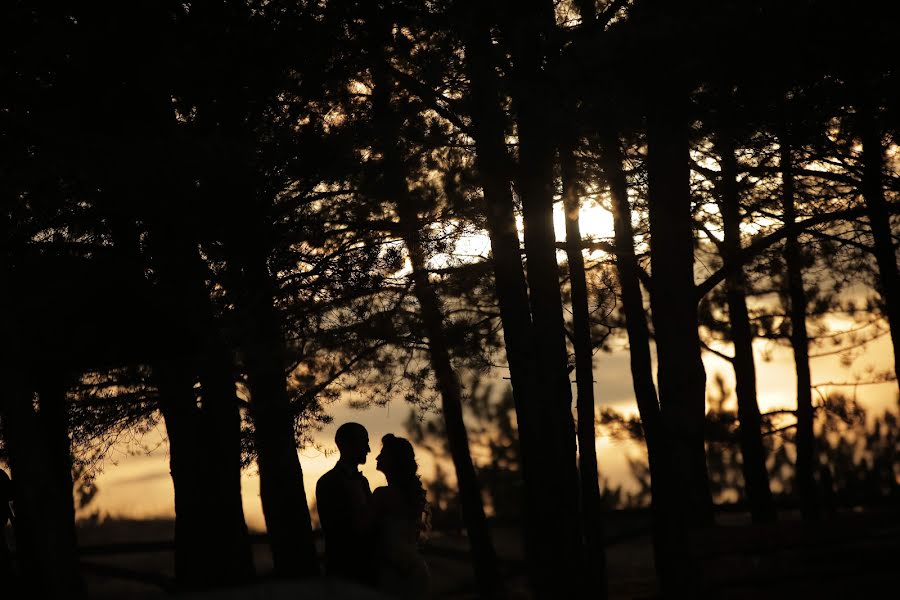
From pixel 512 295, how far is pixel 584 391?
312 centimetres

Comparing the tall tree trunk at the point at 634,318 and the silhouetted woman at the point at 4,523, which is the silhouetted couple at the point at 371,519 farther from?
the tall tree trunk at the point at 634,318

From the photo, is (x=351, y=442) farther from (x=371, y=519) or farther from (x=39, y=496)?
(x=39, y=496)

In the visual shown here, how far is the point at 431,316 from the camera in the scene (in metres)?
15.0

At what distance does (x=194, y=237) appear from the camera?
1119 centimetres

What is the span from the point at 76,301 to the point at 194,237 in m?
1.79

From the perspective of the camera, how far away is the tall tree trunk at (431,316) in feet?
40.8

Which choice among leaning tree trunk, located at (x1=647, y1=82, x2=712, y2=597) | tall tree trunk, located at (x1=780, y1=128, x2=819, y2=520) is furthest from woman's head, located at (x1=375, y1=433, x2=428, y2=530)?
tall tree trunk, located at (x1=780, y1=128, x2=819, y2=520)

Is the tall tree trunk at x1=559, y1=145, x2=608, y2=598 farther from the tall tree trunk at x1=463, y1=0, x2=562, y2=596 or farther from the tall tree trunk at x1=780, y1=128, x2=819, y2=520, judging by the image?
the tall tree trunk at x1=780, y1=128, x2=819, y2=520

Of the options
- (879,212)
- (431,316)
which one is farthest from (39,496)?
(879,212)

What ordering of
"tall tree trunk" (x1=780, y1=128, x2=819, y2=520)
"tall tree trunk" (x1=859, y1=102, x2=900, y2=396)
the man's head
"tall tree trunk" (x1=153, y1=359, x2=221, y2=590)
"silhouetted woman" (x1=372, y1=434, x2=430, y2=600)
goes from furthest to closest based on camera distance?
"tall tree trunk" (x1=780, y1=128, x2=819, y2=520), "tall tree trunk" (x1=859, y1=102, x2=900, y2=396), "tall tree trunk" (x1=153, y1=359, x2=221, y2=590), "silhouetted woman" (x1=372, y1=434, x2=430, y2=600), the man's head

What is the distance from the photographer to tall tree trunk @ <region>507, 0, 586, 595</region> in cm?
1206

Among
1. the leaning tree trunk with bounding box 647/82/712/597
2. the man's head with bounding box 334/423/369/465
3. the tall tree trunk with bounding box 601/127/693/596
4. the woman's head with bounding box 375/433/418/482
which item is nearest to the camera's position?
the man's head with bounding box 334/423/369/465

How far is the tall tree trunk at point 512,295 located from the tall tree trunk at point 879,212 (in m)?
4.21

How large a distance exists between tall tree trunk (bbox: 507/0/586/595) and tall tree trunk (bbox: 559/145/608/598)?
1964mm
